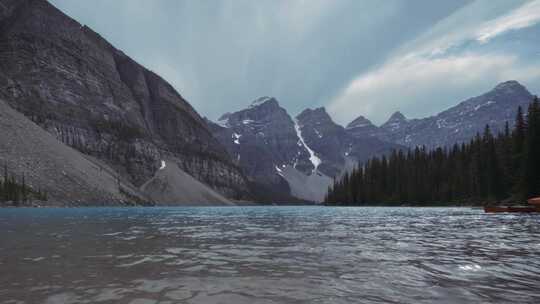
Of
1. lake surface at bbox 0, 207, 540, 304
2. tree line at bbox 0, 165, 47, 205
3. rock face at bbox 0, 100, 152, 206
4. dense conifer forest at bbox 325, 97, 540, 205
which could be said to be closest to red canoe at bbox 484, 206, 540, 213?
dense conifer forest at bbox 325, 97, 540, 205

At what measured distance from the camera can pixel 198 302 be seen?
8695mm

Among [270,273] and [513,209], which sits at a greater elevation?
[513,209]

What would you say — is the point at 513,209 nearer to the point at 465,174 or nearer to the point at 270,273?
the point at 270,273

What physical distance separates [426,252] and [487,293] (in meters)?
7.73

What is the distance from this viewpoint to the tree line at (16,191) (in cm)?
11500

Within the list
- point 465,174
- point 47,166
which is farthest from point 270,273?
point 47,166

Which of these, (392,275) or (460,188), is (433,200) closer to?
→ (460,188)

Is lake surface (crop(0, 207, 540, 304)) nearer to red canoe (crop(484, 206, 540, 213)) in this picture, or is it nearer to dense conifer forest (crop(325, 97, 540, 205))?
red canoe (crop(484, 206, 540, 213))

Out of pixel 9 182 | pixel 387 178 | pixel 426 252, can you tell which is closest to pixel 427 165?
pixel 387 178

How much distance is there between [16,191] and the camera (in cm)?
11700

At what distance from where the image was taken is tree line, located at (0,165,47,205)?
377 feet

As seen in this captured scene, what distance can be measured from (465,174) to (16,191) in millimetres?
141539

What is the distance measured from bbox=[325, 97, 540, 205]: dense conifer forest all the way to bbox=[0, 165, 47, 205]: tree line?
410 ft

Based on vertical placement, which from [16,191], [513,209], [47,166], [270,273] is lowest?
[270,273]
